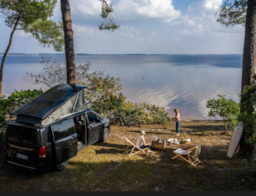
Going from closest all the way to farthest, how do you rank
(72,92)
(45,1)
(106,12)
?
(72,92) → (106,12) → (45,1)

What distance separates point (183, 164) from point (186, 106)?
55.4 feet

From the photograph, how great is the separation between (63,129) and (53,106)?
2.43 feet

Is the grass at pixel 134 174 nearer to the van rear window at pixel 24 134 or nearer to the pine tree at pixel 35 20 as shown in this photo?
the van rear window at pixel 24 134

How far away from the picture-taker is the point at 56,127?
6297 millimetres

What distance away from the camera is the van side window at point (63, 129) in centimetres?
627

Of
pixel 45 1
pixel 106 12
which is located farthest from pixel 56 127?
pixel 45 1

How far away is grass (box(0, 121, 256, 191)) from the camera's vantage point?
5832mm

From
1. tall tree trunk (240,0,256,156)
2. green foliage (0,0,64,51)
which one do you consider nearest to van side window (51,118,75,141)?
tall tree trunk (240,0,256,156)

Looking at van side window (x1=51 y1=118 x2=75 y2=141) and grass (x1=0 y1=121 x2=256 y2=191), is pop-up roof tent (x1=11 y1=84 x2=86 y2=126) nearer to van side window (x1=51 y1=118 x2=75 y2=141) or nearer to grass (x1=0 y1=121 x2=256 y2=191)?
van side window (x1=51 y1=118 x2=75 y2=141)

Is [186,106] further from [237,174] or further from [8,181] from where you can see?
[8,181]

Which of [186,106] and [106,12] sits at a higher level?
[106,12]

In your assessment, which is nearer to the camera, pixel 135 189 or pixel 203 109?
pixel 135 189

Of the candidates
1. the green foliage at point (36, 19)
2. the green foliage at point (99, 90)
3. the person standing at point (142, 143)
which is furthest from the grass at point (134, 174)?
the green foliage at point (36, 19)

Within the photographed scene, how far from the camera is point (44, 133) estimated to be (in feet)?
19.3
